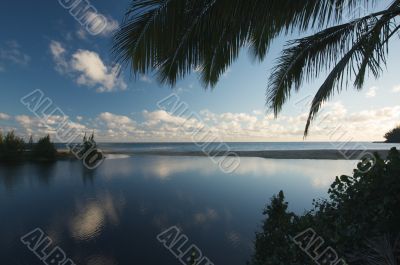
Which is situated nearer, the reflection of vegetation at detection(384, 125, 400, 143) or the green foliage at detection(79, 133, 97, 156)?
the green foliage at detection(79, 133, 97, 156)

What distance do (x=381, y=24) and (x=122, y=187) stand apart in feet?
38.3

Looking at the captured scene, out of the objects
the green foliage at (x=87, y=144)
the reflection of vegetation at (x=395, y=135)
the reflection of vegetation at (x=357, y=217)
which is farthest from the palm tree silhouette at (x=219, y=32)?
the reflection of vegetation at (x=395, y=135)

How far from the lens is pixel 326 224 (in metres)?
2.03

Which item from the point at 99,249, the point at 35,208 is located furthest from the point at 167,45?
the point at 35,208

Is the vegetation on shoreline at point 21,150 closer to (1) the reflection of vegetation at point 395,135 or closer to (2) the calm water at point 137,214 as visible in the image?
(2) the calm water at point 137,214

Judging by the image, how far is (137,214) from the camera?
761 cm

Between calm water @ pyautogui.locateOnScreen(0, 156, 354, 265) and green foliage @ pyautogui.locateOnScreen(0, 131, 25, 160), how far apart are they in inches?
634

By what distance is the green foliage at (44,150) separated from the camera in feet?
88.8

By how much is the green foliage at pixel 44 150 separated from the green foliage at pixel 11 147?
1576 millimetres

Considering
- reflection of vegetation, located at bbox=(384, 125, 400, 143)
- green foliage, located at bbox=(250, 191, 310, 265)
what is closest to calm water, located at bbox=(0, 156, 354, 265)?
green foliage, located at bbox=(250, 191, 310, 265)

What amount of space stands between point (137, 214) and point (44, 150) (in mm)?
25758

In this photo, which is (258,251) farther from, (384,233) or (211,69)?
(211,69)

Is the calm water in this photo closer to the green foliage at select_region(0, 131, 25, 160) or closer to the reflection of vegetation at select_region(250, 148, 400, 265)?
the reflection of vegetation at select_region(250, 148, 400, 265)

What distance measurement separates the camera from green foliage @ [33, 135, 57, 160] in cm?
2706
